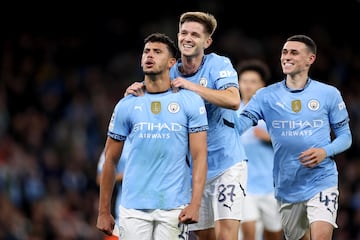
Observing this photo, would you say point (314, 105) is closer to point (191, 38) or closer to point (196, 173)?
point (191, 38)

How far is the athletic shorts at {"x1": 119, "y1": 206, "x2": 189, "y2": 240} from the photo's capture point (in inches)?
359

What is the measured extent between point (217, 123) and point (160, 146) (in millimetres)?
978

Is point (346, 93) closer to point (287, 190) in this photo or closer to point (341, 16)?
point (341, 16)

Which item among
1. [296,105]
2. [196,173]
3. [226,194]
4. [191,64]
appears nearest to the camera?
[196,173]

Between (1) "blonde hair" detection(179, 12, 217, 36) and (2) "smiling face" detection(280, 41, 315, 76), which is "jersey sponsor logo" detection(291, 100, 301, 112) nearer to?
(2) "smiling face" detection(280, 41, 315, 76)

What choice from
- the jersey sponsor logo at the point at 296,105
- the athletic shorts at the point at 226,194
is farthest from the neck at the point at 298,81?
the athletic shorts at the point at 226,194

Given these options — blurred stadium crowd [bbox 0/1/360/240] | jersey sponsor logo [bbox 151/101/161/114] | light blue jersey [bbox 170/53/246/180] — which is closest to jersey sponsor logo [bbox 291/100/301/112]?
light blue jersey [bbox 170/53/246/180]

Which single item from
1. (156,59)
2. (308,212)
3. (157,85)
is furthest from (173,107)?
(308,212)

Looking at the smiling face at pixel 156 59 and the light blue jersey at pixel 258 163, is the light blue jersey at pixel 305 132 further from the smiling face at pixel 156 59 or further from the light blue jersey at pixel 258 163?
the light blue jersey at pixel 258 163

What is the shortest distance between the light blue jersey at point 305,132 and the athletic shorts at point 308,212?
0.06m

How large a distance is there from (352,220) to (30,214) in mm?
5390

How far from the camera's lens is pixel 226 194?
9.81 meters

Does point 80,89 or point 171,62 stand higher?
point 80,89

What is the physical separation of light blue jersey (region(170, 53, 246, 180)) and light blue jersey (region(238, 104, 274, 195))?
290cm
